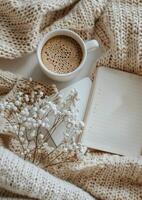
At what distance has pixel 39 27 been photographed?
1.08 metres

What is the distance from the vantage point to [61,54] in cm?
108

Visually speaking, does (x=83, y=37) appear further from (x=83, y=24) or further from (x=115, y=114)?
(x=115, y=114)

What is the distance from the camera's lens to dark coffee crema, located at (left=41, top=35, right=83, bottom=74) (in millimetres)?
1069

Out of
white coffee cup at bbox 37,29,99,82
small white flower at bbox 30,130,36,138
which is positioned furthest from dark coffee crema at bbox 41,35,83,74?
small white flower at bbox 30,130,36,138

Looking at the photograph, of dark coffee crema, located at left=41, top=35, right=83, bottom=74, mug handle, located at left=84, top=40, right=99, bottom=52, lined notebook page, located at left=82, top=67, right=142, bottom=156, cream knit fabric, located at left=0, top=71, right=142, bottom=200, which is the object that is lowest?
cream knit fabric, located at left=0, top=71, right=142, bottom=200

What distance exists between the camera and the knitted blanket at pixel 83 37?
0.99m

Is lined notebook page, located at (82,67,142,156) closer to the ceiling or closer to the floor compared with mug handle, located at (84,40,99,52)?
closer to the floor

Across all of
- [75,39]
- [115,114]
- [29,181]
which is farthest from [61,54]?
[29,181]

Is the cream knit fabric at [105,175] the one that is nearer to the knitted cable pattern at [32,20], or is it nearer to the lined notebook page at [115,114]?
the lined notebook page at [115,114]

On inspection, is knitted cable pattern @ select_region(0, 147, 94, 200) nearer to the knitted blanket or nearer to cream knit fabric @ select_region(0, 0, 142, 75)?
the knitted blanket

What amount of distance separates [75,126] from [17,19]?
0.82 feet

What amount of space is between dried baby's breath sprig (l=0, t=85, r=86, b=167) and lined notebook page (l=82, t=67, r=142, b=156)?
0.15 ft

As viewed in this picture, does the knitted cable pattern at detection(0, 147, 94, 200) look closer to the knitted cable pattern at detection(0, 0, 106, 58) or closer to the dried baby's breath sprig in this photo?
the dried baby's breath sprig

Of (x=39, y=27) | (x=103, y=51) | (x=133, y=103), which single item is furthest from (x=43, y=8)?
(x=133, y=103)
